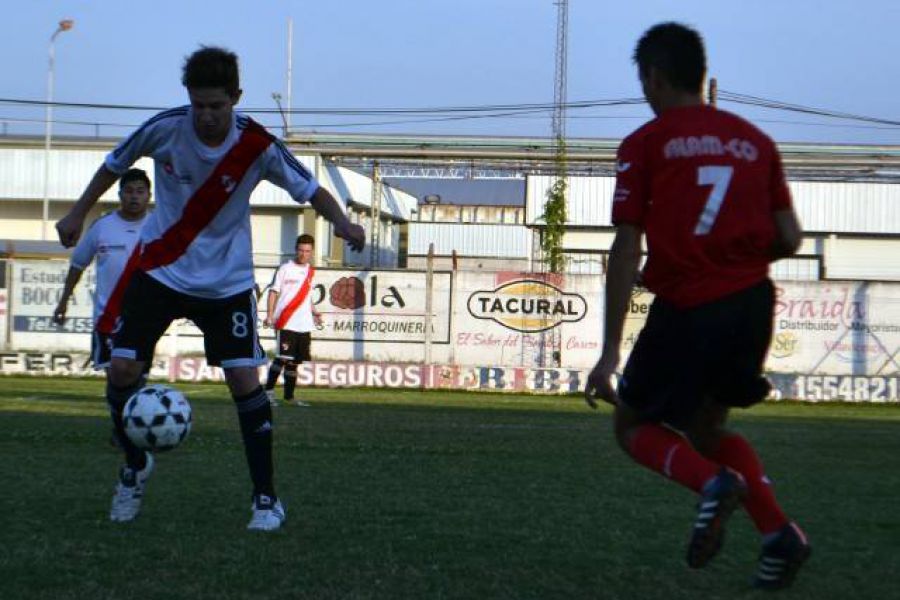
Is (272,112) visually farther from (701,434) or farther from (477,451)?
(701,434)

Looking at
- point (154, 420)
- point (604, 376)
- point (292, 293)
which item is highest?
point (292, 293)

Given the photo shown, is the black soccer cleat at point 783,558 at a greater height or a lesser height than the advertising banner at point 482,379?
greater

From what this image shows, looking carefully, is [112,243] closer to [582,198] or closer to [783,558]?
[783,558]

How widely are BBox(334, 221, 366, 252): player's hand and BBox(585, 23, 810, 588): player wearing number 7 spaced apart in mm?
1776

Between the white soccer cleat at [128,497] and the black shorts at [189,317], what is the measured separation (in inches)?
21.1

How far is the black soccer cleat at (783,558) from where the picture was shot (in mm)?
4426

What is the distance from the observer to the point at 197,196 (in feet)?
19.7

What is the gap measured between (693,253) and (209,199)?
8.28 feet

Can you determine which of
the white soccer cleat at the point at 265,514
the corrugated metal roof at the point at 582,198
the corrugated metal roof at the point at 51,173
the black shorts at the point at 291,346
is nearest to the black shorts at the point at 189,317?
the white soccer cleat at the point at 265,514

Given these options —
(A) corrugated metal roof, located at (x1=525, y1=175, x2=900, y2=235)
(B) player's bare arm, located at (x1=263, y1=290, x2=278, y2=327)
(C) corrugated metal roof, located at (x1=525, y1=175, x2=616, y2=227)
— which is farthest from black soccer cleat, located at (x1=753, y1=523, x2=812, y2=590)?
(A) corrugated metal roof, located at (x1=525, y1=175, x2=900, y2=235)

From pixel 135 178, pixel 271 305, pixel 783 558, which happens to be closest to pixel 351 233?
pixel 783 558

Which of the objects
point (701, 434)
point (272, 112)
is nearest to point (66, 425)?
point (701, 434)

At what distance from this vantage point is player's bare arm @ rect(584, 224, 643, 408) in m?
4.28

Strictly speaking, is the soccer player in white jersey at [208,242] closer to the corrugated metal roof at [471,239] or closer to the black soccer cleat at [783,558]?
the black soccer cleat at [783,558]
